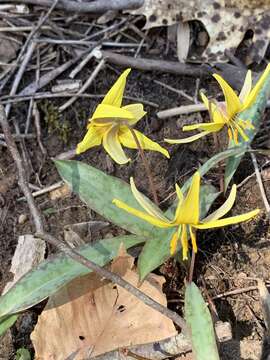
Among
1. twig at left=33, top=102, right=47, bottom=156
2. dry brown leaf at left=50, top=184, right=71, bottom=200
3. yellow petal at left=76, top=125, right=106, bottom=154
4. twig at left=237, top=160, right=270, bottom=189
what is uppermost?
yellow petal at left=76, top=125, right=106, bottom=154

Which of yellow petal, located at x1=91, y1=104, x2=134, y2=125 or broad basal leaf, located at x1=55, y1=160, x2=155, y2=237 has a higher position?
yellow petal, located at x1=91, y1=104, x2=134, y2=125

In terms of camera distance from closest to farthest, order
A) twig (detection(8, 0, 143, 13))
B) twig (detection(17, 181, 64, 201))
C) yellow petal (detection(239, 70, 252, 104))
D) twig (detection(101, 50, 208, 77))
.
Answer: yellow petal (detection(239, 70, 252, 104)) < twig (detection(17, 181, 64, 201)) < twig (detection(101, 50, 208, 77)) < twig (detection(8, 0, 143, 13))

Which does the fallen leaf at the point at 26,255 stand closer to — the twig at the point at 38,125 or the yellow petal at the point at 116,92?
the twig at the point at 38,125

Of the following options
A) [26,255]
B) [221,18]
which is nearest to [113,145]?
[26,255]

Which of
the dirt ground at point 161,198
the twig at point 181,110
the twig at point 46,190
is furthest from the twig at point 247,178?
the twig at point 46,190

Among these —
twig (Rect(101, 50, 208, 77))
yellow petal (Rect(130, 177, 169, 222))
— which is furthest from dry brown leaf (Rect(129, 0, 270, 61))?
yellow petal (Rect(130, 177, 169, 222))

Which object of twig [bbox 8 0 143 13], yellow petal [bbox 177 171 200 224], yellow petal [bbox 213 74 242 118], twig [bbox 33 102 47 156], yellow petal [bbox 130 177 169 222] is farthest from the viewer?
twig [bbox 8 0 143 13]

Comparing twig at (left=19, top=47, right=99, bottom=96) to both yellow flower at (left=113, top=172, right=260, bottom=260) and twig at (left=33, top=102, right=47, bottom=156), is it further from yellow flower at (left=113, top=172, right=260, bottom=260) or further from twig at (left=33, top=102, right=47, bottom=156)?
yellow flower at (left=113, top=172, right=260, bottom=260)
